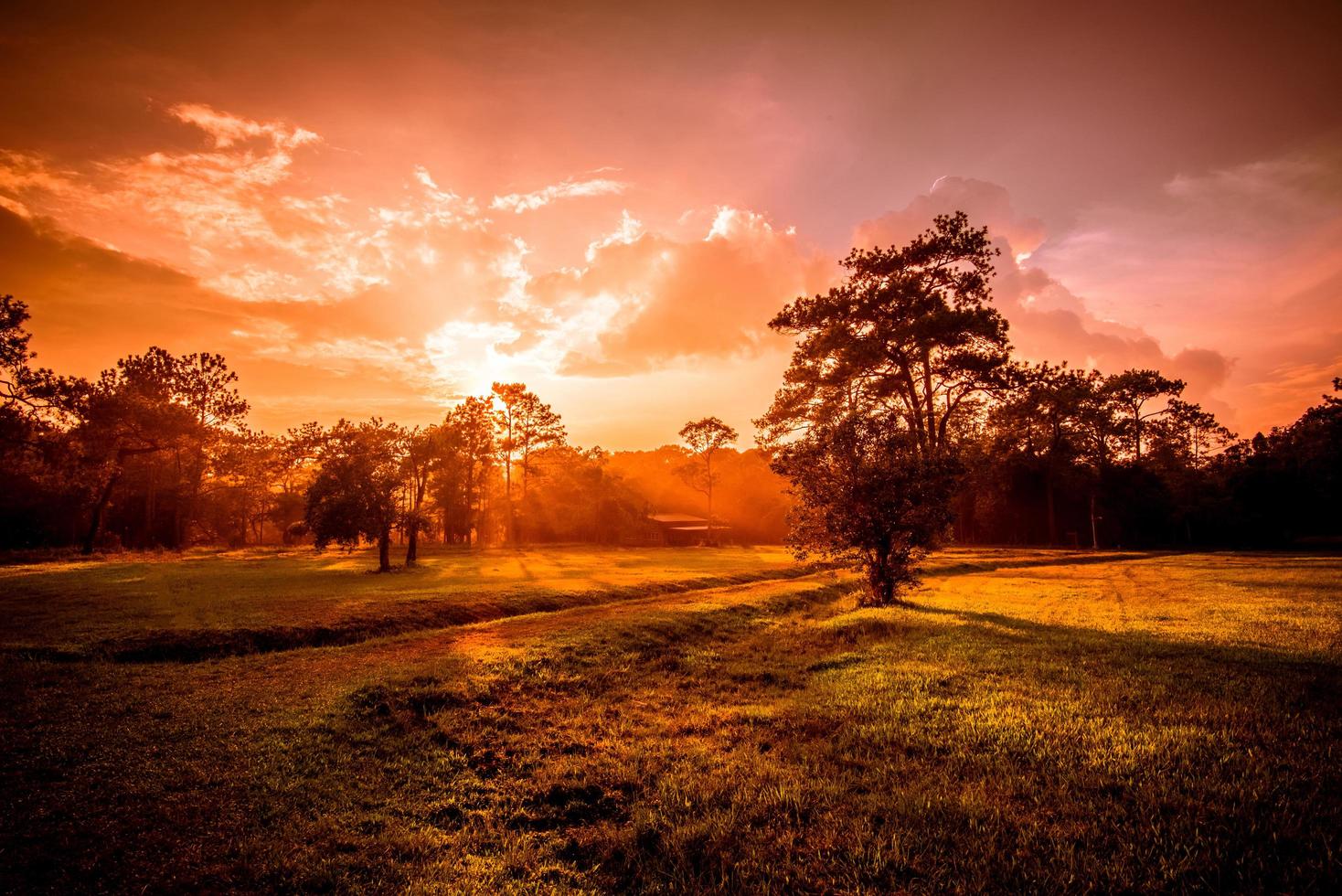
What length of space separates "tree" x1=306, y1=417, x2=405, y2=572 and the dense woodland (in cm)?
10

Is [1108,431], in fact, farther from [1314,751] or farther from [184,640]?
[184,640]

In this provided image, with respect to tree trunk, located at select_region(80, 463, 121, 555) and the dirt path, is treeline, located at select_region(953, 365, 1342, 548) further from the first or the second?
tree trunk, located at select_region(80, 463, 121, 555)

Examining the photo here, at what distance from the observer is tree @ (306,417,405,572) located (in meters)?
31.2

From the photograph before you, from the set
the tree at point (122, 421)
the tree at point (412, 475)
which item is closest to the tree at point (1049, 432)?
the tree at point (412, 475)

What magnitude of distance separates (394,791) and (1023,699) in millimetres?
10405

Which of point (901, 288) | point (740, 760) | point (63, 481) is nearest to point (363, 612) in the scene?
point (740, 760)

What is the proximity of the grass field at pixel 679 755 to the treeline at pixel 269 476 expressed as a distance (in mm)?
19176

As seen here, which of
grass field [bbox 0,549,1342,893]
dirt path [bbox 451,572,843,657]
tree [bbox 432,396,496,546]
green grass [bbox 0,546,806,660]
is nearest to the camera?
grass field [bbox 0,549,1342,893]

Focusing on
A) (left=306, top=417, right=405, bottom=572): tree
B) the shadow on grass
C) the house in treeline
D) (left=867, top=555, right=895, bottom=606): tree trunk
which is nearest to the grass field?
the shadow on grass

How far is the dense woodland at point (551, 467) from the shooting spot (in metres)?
35.2

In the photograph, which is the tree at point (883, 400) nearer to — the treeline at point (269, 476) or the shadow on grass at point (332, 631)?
the shadow on grass at point (332, 631)

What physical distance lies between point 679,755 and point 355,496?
1209 inches

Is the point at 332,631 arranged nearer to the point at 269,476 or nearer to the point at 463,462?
the point at 463,462

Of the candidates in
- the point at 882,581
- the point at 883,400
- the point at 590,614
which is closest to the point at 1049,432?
the point at 883,400
